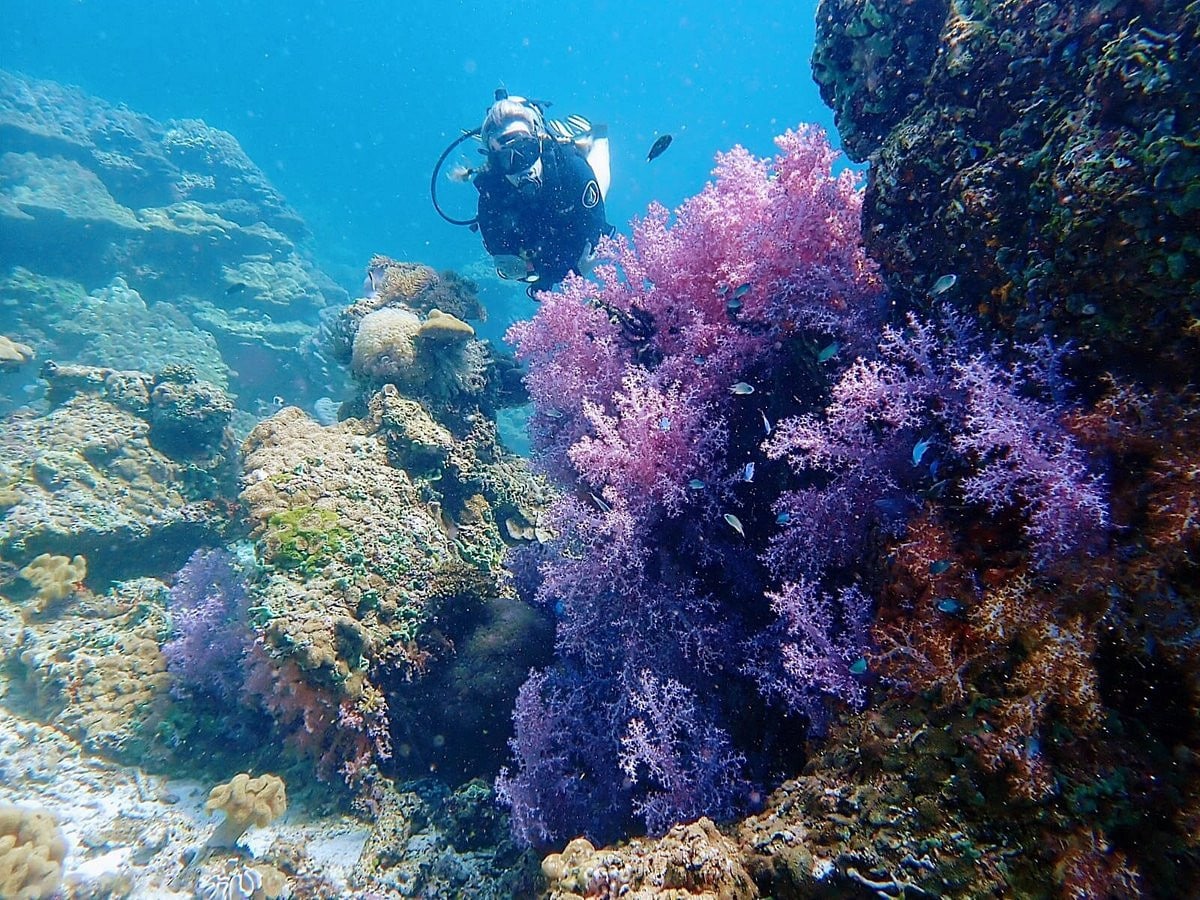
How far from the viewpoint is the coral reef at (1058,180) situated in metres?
1.95

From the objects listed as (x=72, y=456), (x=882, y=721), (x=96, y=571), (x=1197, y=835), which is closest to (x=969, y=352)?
(x=882, y=721)

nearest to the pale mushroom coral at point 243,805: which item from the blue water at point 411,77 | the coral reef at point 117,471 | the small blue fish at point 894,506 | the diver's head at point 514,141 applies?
the coral reef at point 117,471

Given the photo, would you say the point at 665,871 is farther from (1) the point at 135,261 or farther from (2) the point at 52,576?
(1) the point at 135,261

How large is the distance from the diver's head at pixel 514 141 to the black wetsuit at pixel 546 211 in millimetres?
194

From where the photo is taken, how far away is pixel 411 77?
87438 millimetres

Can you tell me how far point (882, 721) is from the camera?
2111mm

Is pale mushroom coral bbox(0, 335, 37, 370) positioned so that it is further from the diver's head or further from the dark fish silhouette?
the dark fish silhouette

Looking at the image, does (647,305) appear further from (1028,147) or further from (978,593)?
(978,593)

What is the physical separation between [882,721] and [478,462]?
16.2 ft

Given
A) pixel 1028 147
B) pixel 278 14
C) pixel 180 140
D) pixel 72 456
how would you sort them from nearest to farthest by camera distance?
1. pixel 1028 147
2. pixel 72 456
3. pixel 180 140
4. pixel 278 14

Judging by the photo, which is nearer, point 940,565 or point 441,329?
point 940,565

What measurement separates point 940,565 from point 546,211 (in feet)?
20.7

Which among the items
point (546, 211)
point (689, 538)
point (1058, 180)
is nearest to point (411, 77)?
point (546, 211)

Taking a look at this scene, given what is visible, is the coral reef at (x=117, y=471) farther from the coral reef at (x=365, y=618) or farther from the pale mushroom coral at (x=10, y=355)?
the coral reef at (x=365, y=618)
